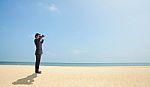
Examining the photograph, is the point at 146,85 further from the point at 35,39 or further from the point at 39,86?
the point at 35,39

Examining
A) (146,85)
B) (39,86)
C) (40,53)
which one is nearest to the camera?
(39,86)

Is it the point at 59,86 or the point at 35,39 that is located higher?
the point at 35,39

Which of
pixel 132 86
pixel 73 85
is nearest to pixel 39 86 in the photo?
pixel 73 85

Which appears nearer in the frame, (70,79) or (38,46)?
(70,79)

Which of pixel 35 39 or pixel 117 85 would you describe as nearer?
pixel 117 85

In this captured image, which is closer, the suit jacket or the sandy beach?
the sandy beach

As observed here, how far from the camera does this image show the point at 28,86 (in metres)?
7.92

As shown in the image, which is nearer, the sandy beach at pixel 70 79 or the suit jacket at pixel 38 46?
the sandy beach at pixel 70 79

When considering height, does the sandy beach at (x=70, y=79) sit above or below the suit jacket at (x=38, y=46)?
below

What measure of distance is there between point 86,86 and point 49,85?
4.39ft

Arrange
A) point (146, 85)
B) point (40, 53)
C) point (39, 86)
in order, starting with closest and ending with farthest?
1. point (39, 86)
2. point (146, 85)
3. point (40, 53)

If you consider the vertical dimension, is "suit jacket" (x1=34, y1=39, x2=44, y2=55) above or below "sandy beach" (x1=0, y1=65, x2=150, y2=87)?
above

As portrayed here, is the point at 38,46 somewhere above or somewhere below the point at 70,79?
above

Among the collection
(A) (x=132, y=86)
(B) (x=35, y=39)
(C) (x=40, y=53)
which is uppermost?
(B) (x=35, y=39)
